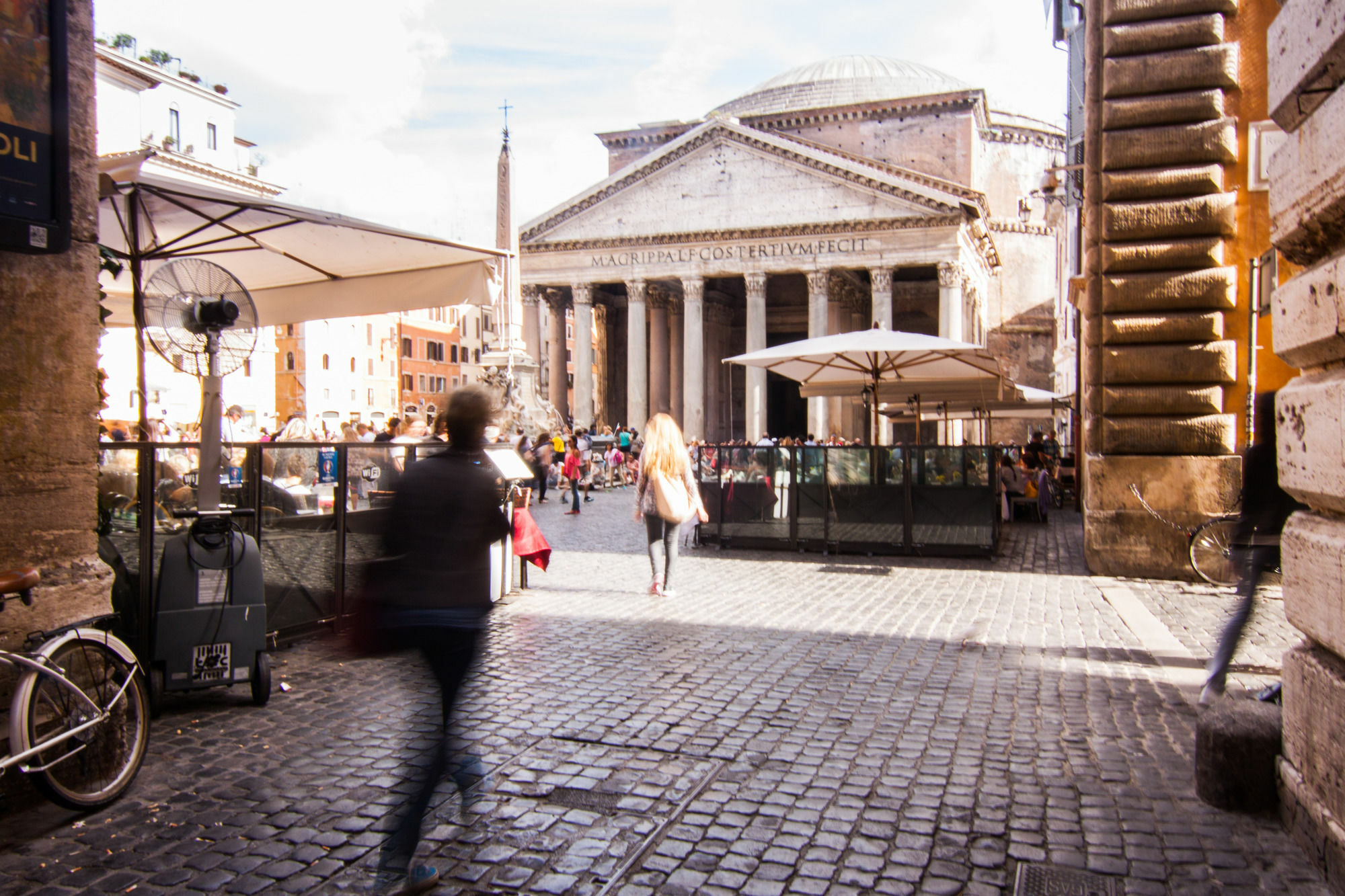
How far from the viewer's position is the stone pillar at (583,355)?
37.7 m

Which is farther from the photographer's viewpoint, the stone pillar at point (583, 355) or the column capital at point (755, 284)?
the stone pillar at point (583, 355)

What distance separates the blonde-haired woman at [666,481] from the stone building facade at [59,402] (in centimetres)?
426

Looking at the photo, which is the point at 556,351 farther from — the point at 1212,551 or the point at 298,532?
the point at 298,532

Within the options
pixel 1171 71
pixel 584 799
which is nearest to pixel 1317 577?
pixel 584 799

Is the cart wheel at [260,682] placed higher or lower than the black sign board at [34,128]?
lower

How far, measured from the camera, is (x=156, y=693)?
461cm

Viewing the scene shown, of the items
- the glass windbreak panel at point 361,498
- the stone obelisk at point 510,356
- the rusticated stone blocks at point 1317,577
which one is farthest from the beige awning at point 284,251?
the stone obelisk at point 510,356

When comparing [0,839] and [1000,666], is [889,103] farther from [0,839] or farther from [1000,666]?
[0,839]

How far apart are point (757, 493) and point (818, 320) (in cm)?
2380

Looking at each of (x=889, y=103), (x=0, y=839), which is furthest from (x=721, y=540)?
(x=889, y=103)

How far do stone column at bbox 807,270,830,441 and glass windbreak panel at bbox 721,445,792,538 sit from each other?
2256cm

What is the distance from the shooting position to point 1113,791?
141 inches

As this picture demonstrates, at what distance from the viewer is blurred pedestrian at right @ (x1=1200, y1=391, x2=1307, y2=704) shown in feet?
14.7

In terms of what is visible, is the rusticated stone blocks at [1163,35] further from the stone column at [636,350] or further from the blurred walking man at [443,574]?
the stone column at [636,350]
